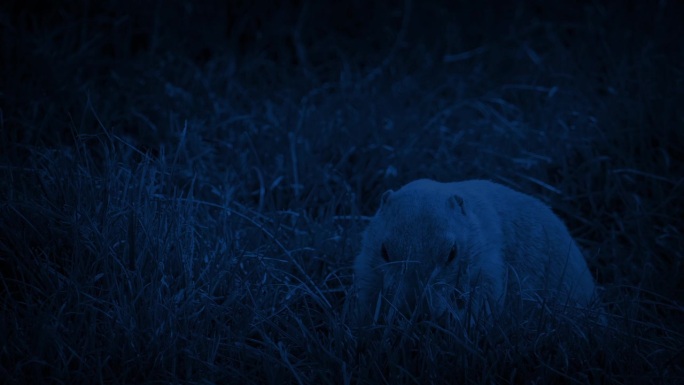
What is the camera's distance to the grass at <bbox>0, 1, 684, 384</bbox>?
2.61 meters

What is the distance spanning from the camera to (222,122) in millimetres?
4711

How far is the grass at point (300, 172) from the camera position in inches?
103

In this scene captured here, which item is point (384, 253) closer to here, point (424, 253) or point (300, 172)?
point (424, 253)

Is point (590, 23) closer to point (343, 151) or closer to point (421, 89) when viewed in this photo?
point (421, 89)

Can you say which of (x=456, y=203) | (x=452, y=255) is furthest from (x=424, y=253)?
(x=456, y=203)

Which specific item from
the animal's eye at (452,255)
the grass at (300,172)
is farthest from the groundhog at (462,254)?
the grass at (300,172)

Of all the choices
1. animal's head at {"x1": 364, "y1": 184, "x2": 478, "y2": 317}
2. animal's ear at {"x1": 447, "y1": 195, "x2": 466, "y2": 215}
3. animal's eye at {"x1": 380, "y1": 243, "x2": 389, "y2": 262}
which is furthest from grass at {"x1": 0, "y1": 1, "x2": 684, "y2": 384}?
animal's ear at {"x1": 447, "y1": 195, "x2": 466, "y2": 215}

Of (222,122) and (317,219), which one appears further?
(222,122)

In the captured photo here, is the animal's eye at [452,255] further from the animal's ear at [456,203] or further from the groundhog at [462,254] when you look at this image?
the animal's ear at [456,203]

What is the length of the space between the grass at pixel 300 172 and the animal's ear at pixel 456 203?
1.95 feet

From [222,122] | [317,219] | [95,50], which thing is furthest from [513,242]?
[95,50]

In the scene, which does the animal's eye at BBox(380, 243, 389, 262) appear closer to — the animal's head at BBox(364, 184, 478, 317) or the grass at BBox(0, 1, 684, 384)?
the animal's head at BBox(364, 184, 478, 317)

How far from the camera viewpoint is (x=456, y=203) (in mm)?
3021

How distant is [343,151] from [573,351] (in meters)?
2.41
